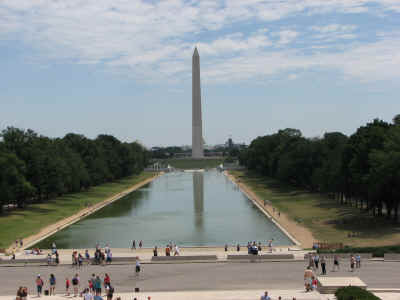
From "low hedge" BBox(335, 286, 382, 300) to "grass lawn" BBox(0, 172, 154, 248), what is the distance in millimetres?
24130

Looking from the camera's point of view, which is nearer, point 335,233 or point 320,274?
point 320,274

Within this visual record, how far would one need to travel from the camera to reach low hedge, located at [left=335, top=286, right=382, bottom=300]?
16.8 m

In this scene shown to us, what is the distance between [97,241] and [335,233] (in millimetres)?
17007

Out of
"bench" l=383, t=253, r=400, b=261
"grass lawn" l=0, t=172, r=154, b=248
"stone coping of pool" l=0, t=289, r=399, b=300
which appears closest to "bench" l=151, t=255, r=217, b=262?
"stone coping of pool" l=0, t=289, r=399, b=300

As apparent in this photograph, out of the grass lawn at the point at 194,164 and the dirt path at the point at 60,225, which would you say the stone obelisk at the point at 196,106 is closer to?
the grass lawn at the point at 194,164

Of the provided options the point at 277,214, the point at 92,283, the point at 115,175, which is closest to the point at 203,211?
the point at 277,214

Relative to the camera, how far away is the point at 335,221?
43312mm

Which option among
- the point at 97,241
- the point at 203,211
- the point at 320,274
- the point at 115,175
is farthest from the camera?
the point at 115,175

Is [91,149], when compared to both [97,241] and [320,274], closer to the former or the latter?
[97,241]

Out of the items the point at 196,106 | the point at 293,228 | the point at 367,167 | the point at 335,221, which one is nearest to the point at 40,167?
the point at 293,228

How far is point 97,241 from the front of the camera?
3691 cm

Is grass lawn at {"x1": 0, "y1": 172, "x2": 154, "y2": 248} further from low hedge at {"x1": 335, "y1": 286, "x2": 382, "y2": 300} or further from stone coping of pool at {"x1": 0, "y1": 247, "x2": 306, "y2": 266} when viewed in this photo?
low hedge at {"x1": 335, "y1": 286, "x2": 382, "y2": 300}

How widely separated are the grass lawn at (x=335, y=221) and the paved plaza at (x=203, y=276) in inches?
355

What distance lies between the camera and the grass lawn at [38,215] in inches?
1561
